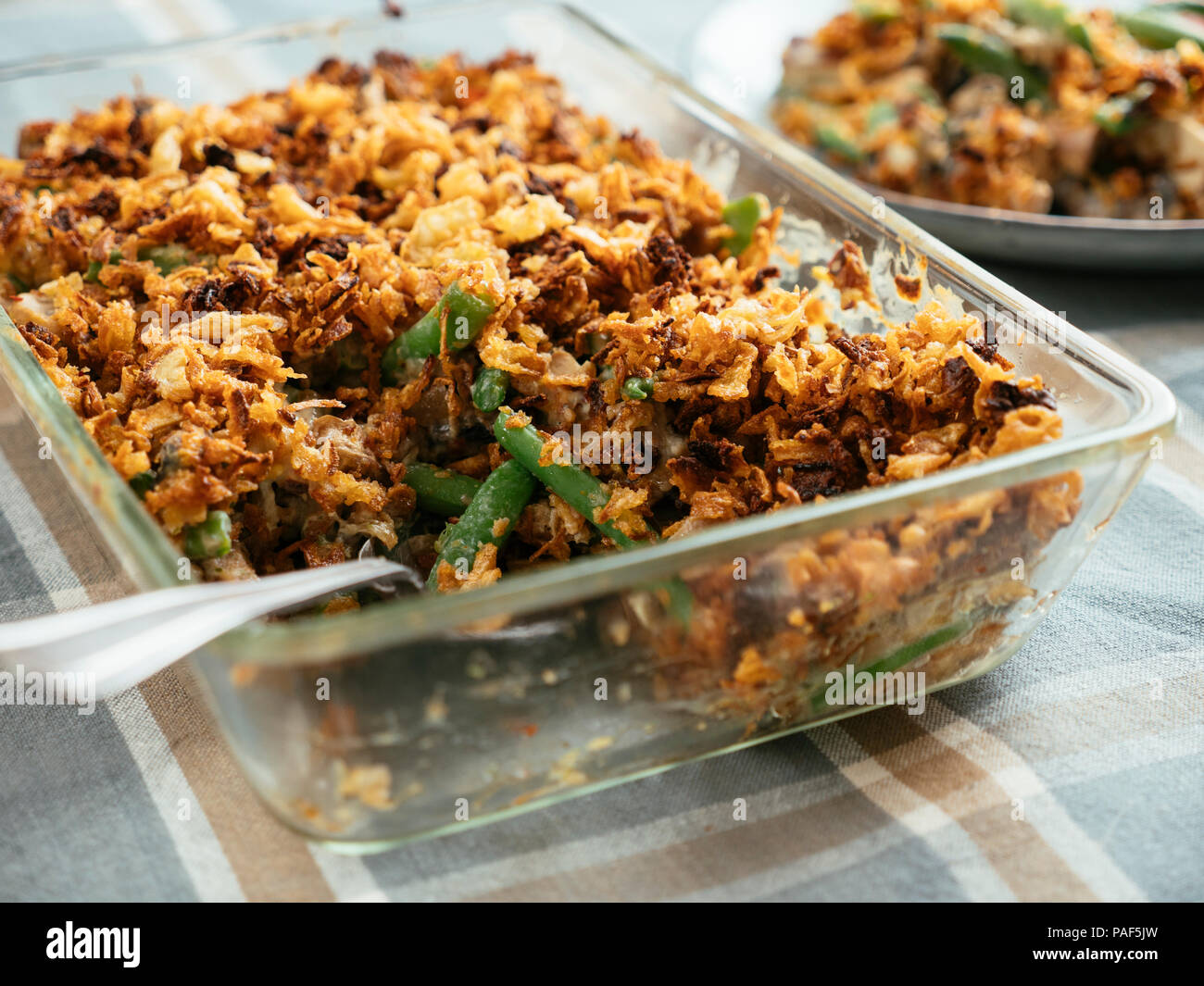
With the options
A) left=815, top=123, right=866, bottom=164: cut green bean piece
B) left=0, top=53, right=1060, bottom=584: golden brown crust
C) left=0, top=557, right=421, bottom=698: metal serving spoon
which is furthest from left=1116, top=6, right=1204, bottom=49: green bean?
left=0, top=557, right=421, bottom=698: metal serving spoon

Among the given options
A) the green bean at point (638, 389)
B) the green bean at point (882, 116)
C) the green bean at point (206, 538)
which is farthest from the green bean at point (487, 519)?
the green bean at point (882, 116)

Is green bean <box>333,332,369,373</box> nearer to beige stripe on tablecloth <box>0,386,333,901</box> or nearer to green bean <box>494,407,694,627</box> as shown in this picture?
green bean <box>494,407,694,627</box>

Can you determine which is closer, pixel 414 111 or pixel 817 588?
pixel 817 588

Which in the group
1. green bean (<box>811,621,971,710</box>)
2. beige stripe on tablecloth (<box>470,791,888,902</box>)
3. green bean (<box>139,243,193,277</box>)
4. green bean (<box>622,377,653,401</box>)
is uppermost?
green bean (<box>139,243,193,277</box>)

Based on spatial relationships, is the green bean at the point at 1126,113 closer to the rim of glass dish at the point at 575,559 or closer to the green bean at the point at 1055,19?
the green bean at the point at 1055,19

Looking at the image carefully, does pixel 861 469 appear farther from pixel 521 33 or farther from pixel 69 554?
pixel 521 33

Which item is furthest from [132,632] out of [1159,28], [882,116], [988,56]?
[1159,28]

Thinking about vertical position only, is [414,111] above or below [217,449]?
above
